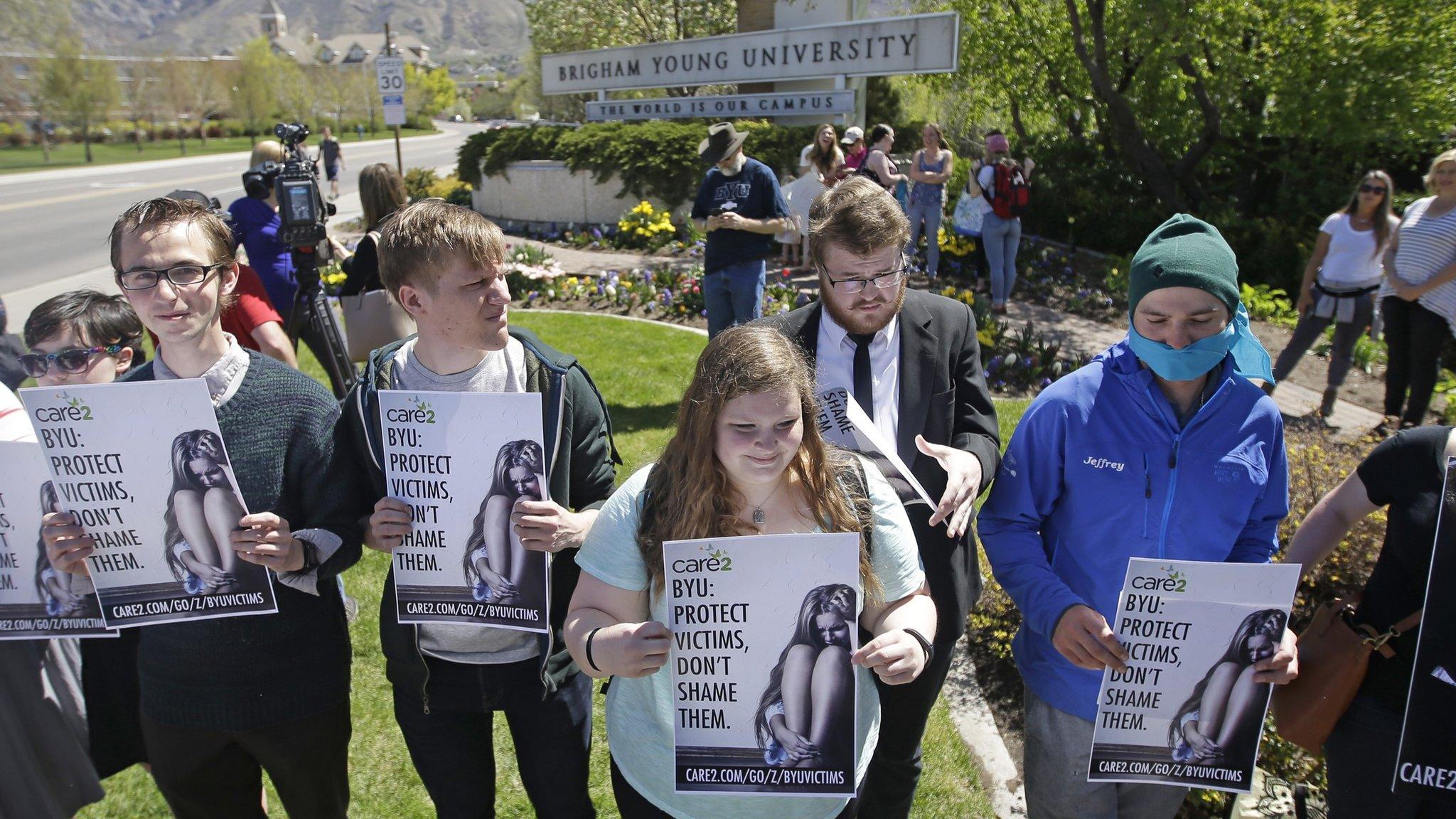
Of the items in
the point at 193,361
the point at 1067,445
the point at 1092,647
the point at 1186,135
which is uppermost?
the point at 1186,135

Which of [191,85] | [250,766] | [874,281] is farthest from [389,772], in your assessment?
[191,85]

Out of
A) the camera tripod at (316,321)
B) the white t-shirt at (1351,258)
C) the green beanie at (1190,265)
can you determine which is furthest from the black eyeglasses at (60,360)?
the white t-shirt at (1351,258)

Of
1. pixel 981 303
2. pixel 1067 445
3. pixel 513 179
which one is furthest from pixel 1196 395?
pixel 513 179

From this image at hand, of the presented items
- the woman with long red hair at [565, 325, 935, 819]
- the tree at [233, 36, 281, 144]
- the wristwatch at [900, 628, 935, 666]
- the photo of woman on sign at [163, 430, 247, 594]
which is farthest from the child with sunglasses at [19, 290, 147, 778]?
the tree at [233, 36, 281, 144]

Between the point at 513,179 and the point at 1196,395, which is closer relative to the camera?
the point at 1196,395

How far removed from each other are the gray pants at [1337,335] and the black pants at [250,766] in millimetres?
7145

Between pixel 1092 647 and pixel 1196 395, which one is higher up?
pixel 1196 395

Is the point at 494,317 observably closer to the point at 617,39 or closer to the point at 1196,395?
the point at 1196,395

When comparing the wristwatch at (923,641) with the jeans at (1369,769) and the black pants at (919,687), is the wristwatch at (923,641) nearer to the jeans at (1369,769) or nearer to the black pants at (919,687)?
the black pants at (919,687)

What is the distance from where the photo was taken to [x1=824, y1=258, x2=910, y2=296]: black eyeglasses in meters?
2.54

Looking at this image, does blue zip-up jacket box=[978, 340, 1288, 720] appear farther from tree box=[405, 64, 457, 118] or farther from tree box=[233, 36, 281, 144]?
tree box=[405, 64, 457, 118]

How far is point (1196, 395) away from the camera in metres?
2.28

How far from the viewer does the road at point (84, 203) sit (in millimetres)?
13977

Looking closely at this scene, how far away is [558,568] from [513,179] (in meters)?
14.8
